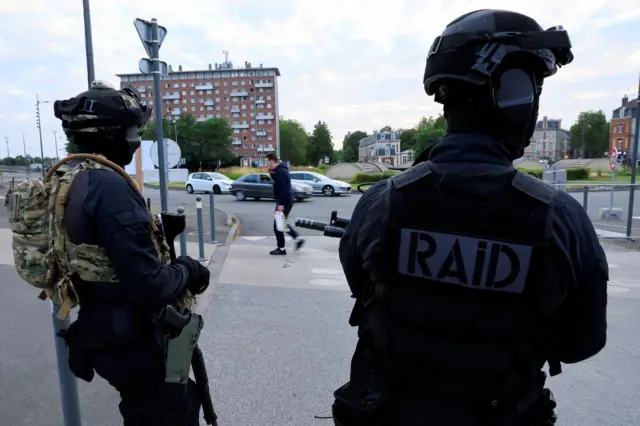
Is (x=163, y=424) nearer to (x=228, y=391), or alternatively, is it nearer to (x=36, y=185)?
(x=36, y=185)

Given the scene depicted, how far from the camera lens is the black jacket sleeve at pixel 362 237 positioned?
4.61 feet

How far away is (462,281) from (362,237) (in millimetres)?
333

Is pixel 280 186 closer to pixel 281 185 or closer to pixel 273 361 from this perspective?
pixel 281 185

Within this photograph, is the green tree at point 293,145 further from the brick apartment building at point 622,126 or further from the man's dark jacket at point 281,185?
the man's dark jacket at point 281,185

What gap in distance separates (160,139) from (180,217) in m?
3.44

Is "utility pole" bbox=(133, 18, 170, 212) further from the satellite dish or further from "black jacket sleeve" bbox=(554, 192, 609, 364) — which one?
"black jacket sleeve" bbox=(554, 192, 609, 364)

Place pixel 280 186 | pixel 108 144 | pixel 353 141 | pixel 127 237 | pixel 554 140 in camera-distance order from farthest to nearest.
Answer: pixel 353 141 → pixel 554 140 → pixel 280 186 → pixel 108 144 → pixel 127 237

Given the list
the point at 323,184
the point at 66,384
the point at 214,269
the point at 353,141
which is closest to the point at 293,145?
the point at 353,141

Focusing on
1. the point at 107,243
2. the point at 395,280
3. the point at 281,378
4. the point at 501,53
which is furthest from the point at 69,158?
the point at 281,378

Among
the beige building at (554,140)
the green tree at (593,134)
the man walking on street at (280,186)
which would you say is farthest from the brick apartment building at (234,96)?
the man walking on street at (280,186)

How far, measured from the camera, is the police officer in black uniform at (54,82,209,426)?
1.77 metres

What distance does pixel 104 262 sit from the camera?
1812 mm

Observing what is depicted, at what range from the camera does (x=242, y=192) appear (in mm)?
21438

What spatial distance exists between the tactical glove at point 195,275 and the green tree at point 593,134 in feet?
344
